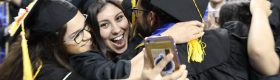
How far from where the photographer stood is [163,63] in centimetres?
123

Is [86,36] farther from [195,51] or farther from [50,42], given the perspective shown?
[195,51]

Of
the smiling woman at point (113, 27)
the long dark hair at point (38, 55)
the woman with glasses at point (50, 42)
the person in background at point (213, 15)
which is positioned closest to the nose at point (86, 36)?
the woman with glasses at point (50, 42)

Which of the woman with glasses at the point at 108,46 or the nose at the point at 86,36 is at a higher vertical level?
the nose at the point at 86,36

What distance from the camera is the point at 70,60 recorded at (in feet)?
6.52

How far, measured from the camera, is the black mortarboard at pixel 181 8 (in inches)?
68.9

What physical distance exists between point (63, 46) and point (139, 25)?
374 millimetres

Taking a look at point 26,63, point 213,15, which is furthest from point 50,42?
point 213,15

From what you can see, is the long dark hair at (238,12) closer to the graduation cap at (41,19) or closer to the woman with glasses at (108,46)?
the woman with glasses at (108,46)

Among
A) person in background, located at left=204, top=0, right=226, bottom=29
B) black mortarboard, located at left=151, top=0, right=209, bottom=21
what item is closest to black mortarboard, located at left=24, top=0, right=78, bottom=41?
black mortarboard, located at left=151, top=0, right=209, bottom=21

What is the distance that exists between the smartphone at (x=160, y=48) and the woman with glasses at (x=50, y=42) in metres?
0.66

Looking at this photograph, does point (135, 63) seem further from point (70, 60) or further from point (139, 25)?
point (70, 60)

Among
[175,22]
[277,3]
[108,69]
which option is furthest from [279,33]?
[108,69]

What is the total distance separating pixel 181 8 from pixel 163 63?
2.02ft

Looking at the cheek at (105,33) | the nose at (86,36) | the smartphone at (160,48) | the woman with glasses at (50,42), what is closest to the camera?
the smartphone at (160,48)
